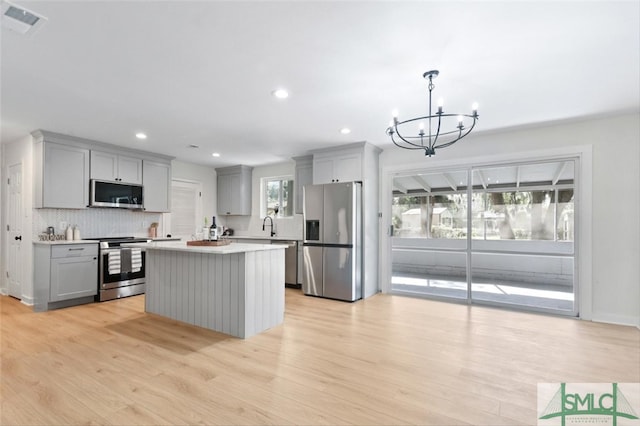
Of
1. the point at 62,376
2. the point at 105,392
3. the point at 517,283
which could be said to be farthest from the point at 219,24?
the point at 517,283

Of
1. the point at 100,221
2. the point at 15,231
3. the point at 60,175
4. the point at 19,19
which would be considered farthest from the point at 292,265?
the point at 19,19

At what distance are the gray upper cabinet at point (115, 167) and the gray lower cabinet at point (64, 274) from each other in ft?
3.70

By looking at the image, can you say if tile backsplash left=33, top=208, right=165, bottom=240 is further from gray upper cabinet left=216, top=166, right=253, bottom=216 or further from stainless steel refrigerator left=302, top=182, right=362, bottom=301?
stainless steel refrigerator left=302, top=182, right=362, bottom=301

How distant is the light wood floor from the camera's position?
199cm

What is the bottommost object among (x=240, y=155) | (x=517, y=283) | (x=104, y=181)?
(x=517, y=283)

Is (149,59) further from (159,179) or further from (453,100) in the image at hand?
(159,179)

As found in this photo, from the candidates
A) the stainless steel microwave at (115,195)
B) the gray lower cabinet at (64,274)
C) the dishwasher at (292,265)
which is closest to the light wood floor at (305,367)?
the gray lower cabinet at (64,274)

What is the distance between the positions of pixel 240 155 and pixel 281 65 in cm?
356

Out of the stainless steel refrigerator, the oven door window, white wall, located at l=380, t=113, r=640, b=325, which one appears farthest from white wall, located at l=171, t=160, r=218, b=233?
white wall, located at l=380, t=113, r=640, b=325

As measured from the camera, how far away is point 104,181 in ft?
16.5

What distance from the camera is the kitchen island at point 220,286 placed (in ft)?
10.7

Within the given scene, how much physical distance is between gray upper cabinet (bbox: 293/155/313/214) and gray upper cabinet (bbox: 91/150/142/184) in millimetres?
2713

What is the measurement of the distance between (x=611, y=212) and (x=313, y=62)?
392cm

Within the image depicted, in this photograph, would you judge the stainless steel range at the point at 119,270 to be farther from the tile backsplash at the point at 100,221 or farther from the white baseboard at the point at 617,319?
the white baseboard at the point at 617,319
